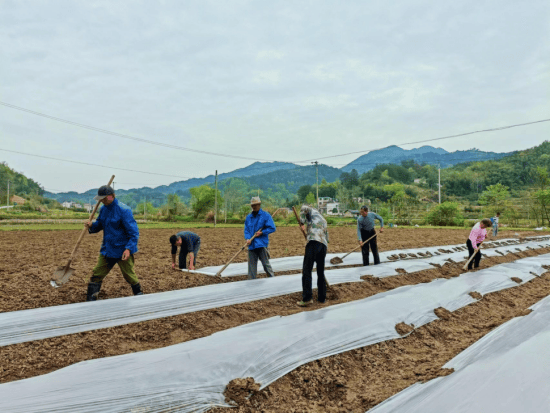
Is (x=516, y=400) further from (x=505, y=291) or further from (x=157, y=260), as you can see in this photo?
(x=157, y=260)

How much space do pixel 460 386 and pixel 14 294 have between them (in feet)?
18.5

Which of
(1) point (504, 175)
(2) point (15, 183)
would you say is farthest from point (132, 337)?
(2) point (15, 183)

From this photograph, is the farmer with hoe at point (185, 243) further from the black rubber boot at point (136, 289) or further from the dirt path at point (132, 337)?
the dirt path at point (132, 337)

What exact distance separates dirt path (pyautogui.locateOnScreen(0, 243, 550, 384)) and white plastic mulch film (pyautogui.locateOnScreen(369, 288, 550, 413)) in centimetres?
213

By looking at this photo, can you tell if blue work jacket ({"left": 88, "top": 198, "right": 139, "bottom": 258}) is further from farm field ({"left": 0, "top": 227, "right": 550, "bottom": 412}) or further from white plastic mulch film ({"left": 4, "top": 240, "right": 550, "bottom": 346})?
farm field ({"left": 0, "top": 227, "right": 550, "bottom": 412})

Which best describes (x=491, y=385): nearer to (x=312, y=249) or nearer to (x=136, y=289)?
(x=312, y=249)

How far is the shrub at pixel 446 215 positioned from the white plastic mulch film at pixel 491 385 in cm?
3180

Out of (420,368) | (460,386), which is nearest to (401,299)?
(420,368)

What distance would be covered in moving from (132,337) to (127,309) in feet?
1.32

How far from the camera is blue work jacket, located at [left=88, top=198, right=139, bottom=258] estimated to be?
4246mm

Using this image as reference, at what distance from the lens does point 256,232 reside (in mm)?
5574

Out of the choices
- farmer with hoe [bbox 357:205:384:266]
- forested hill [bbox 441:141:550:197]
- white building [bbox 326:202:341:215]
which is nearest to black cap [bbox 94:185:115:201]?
farmer with hoe [bbox 357:205:384:266]

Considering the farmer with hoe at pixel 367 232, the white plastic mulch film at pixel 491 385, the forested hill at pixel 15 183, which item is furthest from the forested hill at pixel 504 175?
the forested hill at pixel 15 183

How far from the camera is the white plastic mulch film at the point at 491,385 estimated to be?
208 cm
